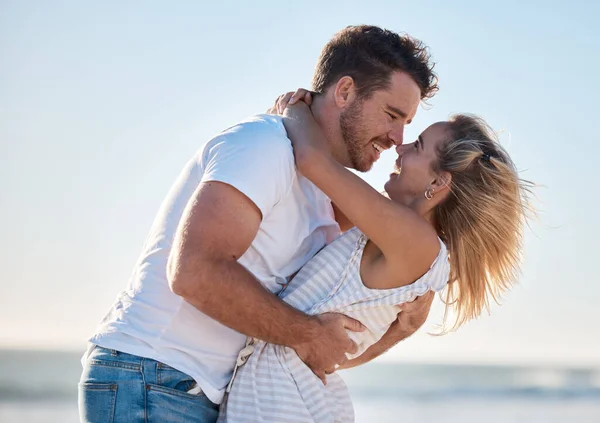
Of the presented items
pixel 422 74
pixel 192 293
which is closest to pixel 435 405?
pixel 422 74

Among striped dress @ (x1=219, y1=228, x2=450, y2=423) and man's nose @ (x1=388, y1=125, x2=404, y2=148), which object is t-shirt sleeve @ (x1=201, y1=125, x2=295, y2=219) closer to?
striped dress @ (x1=219, y1=228, x2=450, y2=423)

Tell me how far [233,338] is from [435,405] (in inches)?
550

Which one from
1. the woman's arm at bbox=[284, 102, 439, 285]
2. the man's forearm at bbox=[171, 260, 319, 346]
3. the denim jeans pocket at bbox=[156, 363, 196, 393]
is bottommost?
the denim jeans pocket at bbox=[156, 363, 196, 393]

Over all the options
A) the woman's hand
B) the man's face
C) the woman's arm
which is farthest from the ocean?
the woman's arm

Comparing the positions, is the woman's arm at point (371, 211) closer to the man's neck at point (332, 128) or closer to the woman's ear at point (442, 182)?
the woman's ear at point (442, 182)

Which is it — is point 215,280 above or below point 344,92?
below

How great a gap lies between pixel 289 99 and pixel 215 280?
122 centimetres

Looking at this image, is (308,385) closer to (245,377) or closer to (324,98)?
(245,377)

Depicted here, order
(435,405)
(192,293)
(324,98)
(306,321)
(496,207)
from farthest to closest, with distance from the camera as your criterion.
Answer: (435,405), (324,98), (496,207), (306,321), (192,293)

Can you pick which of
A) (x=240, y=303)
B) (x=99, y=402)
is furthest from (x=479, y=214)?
(x=99, y=402)

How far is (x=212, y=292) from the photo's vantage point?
288 cm

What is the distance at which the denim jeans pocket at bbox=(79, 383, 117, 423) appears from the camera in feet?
9.84

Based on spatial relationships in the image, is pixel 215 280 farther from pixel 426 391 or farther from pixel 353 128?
pixel 426 391

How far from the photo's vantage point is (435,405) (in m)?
16.5
